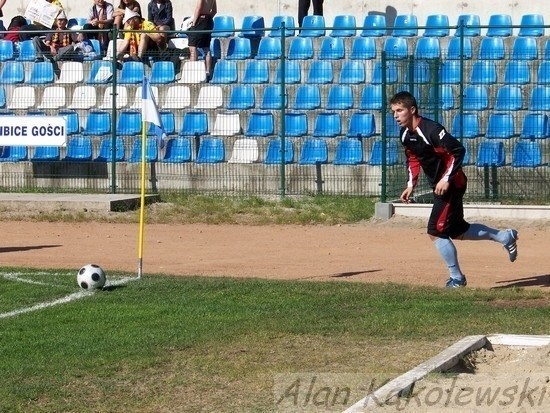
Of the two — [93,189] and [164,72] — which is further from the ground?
[164,72]

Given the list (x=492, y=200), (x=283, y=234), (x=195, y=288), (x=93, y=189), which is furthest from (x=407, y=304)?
(x=93, y=189)

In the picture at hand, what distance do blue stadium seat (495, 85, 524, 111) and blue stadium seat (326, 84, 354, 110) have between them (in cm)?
267

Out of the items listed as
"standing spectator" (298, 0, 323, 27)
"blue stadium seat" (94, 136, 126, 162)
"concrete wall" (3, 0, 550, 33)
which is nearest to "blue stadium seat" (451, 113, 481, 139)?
"standing spectator" (298, 0, 323, 27)

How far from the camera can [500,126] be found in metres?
20.8

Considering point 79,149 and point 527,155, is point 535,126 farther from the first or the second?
point 79,149

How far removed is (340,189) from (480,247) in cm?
601

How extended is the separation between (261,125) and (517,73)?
15.5 ft

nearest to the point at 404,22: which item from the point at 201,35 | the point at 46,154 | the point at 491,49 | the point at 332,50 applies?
the point at 332,50

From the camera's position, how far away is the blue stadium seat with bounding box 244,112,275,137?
72.0ft

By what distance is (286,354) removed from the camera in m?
9.07

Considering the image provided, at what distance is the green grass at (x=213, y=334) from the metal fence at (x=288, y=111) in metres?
7.89

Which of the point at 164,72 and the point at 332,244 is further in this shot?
the point at 164,72

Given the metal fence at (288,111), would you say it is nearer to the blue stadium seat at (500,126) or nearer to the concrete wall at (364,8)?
the blue stadium seat at (500,126)

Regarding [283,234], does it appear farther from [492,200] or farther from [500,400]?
[500,400]
